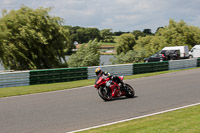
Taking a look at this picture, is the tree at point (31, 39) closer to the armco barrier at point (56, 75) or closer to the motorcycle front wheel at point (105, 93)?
the armco barrier at point (56, 75)

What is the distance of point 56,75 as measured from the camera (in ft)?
63.7

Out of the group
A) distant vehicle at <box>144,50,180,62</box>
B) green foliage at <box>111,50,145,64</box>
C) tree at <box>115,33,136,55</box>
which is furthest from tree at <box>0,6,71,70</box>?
tree at <box>115,33,136,55</box>

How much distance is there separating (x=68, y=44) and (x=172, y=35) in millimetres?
39967

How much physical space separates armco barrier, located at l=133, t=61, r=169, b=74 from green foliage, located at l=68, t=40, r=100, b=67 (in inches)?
708

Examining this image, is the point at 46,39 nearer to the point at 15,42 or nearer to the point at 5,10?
the point at 15,42

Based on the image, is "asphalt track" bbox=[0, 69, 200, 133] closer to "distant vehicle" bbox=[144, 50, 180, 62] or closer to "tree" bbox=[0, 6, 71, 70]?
"tree" bbox=[0, 6, 71, 70]

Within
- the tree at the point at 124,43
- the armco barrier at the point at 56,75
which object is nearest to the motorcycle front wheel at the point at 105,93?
the armco barrier at the point at 56,75

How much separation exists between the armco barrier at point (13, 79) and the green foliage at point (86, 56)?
82.0 ft

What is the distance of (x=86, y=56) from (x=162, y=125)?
37.9 metres

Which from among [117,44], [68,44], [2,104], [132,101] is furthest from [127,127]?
[117,44]

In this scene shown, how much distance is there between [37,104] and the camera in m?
11.2

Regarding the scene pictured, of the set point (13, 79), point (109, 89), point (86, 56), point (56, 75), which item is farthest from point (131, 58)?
point (109, 89)

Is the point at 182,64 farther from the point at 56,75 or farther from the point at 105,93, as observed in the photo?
the point at 105,93

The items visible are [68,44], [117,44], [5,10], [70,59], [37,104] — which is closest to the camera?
[37,104]
